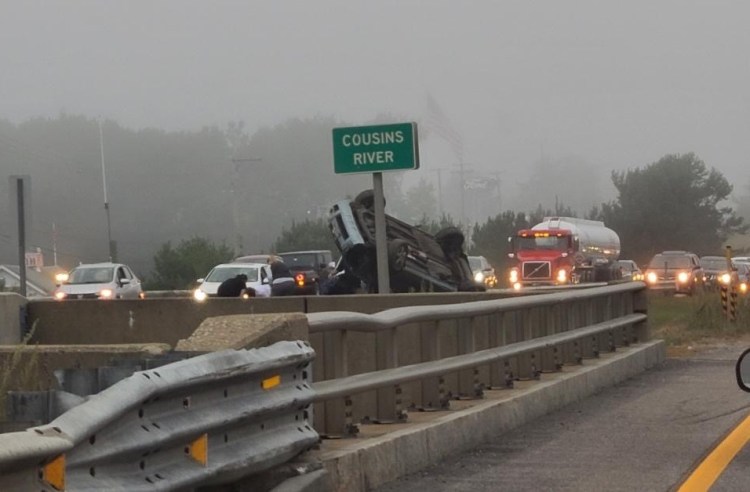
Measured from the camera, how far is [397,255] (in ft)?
108

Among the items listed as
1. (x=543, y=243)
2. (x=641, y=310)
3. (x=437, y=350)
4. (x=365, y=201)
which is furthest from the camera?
(x=543, y=243)

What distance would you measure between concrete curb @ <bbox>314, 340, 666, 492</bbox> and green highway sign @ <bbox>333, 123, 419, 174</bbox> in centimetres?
416

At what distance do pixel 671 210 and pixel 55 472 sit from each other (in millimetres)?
126716

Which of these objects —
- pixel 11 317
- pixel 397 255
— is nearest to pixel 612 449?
pixel 11 317

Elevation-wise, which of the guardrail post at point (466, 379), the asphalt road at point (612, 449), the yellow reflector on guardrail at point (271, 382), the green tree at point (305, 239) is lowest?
the asphalt road at point (612, 449)

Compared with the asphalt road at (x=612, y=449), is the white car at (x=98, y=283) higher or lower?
higher

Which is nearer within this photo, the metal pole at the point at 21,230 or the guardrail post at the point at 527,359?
the guardrail post at the point at 527,359

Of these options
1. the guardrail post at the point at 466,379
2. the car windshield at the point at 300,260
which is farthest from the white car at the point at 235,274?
the guardrail post at the point at 466,379

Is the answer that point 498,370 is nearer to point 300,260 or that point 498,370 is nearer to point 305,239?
point 300,260

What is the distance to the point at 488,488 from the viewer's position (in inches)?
349

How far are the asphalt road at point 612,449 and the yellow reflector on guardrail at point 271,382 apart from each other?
1.55 meters

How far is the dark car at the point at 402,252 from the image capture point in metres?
33.4

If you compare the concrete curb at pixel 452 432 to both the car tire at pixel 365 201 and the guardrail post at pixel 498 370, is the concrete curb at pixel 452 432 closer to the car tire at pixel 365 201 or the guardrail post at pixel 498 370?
the guardrail post at pixel 498 370

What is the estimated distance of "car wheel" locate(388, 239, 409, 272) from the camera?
32.8 meters
